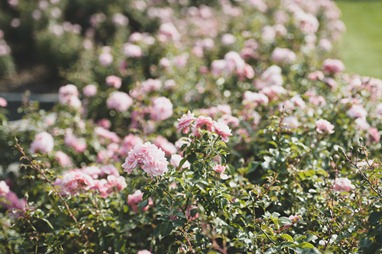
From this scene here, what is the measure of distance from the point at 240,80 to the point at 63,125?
1421 millimetres

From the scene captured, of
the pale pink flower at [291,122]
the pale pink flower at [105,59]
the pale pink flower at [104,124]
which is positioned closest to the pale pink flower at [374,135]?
the pale pink flower at [291,122]

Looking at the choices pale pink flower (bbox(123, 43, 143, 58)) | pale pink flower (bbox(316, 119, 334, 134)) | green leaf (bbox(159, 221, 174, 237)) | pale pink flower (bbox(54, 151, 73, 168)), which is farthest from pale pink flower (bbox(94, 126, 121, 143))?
green leaf (bbox(159, 221, 174, 237))

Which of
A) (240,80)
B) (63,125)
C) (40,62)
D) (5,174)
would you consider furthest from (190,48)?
(40,62)

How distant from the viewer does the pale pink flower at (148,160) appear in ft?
6.51

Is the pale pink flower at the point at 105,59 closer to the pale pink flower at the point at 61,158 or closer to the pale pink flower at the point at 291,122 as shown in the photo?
the pale pink flower at the point at 61,158

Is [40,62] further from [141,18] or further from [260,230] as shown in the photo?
[260,230]

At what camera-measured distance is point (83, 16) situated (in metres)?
8.65

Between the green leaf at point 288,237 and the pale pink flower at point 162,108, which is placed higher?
the green leaf at point 288,237

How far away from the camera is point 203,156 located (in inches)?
85.4

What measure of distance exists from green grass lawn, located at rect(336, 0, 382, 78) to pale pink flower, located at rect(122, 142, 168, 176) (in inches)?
195

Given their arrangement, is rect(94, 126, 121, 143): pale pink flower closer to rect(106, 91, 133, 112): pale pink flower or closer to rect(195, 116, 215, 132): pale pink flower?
rect(106, 91, 133, 112): pale pink flower

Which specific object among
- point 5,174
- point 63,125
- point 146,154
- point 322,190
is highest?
point 146,154

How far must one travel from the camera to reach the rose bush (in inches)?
83.0

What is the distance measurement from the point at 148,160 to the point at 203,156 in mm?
289
